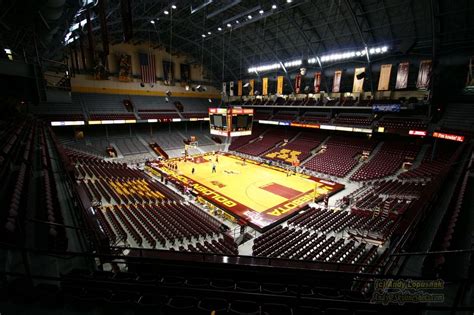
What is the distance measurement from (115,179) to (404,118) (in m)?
32.1

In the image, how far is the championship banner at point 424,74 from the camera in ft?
71.7

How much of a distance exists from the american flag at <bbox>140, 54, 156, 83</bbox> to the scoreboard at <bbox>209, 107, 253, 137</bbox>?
2083cm

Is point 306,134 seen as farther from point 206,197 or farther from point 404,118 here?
point 206,197

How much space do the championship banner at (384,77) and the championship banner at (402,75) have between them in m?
1.00

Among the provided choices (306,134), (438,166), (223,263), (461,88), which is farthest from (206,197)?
(461,88)

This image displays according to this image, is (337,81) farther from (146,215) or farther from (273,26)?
(146,215)

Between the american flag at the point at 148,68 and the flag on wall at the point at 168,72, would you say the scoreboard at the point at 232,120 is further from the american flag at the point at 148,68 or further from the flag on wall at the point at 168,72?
the flag on wall at the point at 168,72

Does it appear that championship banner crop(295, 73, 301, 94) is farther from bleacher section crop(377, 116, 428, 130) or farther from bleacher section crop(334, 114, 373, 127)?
bleacher section crop(377, 116, 428, 130)

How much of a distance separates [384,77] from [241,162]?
809 inches

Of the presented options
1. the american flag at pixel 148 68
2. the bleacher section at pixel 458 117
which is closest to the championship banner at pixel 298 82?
the bleacher section at pixel 458 117

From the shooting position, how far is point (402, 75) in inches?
938

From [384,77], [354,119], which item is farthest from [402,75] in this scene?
[354,119]

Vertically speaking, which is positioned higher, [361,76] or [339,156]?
[361,76]

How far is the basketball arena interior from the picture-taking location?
14.3 ft
